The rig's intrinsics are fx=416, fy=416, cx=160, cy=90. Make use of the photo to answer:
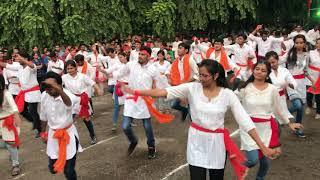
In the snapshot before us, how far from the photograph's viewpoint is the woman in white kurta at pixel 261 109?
5.24 meters

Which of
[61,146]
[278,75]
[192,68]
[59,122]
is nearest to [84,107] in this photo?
[192,68]

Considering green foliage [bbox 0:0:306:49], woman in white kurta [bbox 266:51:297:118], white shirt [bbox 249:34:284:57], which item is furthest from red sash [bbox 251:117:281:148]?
green foliage [bbox 0:0:306:49]

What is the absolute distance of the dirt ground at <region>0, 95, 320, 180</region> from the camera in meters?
6.46

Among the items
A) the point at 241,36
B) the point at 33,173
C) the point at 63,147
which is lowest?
the point at 33,173

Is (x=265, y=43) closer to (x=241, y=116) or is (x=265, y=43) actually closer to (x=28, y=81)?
(x=28, y=81)

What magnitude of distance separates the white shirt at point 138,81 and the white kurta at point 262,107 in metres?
2.30

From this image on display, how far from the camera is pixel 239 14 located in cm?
2080

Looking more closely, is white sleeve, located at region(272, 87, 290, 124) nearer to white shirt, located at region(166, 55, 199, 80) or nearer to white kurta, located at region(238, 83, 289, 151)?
white kurta, located at region(238, 83, 289, 151)

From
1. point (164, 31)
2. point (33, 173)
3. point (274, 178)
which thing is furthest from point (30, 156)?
point (164, 31)

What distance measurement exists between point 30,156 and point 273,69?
4745mm

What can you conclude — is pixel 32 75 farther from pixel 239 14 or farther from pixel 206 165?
pixel 239 14

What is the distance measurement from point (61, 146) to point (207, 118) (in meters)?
2.10

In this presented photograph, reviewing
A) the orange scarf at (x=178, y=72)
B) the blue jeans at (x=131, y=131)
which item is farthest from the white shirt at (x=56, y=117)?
the orange scarf at (x=178, y=72)

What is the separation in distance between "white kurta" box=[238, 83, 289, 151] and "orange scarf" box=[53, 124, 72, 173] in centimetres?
Result: 228
